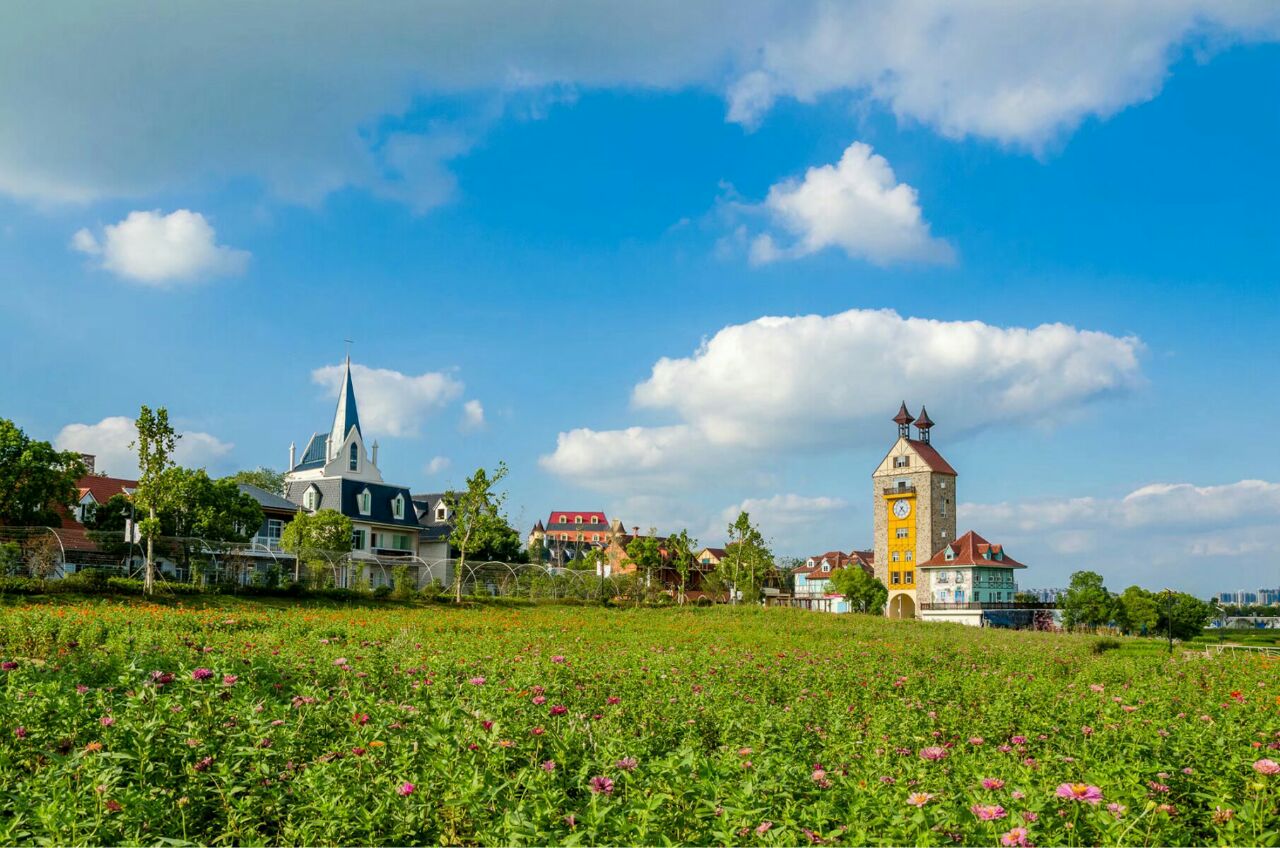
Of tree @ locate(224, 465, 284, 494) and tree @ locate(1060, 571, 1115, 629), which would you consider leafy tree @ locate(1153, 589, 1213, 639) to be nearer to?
tree @ locate(1060, 571, 1115, 629)

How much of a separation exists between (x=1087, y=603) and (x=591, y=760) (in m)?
56.0

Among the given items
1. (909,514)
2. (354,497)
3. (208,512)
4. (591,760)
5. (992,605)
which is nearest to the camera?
(591,760)

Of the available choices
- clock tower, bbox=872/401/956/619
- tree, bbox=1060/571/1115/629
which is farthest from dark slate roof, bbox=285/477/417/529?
tree, bbox=1060/571/1115/629

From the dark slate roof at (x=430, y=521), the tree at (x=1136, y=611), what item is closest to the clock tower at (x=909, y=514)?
the tree at (x=1136, y=611)

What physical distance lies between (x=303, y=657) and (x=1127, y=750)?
7.91m

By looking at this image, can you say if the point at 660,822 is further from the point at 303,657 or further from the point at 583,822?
the point at 303,657

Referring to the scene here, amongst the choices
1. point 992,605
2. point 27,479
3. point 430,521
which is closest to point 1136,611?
point 992,605

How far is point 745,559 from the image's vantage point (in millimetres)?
54438

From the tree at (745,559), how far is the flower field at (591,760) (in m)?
43.6

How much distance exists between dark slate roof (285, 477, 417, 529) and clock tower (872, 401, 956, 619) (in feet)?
109

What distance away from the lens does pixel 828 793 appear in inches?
178

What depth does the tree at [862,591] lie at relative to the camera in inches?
2386

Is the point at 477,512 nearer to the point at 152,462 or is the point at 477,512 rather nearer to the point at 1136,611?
the point at 152,462

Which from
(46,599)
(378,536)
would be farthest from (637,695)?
(378,536)
